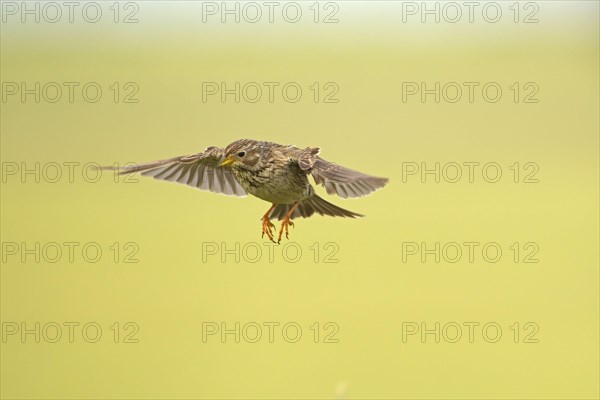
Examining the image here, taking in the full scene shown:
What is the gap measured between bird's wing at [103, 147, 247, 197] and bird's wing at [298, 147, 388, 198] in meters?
0.55

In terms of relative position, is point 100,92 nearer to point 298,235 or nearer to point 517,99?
point 298,235

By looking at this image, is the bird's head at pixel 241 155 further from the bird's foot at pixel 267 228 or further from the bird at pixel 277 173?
the bird's foot at pixel 267 228

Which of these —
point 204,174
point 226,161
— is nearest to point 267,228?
point 226,161

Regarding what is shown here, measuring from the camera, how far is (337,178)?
2814 millimetres

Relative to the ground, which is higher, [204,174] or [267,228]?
[204,174]

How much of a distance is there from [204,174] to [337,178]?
123cm

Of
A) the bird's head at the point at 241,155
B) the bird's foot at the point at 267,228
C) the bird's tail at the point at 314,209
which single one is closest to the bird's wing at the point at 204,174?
the bird's head at the point at 241,155

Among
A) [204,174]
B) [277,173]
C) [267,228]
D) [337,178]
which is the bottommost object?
[267,228]

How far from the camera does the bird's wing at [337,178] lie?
2.79 meters

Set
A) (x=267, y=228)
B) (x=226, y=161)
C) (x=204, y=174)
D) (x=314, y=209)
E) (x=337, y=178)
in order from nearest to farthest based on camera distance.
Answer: (x=337, y=178) → (x=267, y=228) → (x=226, y=161) → (x=314, y=209) → (x=204, y=174)

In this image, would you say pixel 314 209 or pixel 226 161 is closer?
pixel 226 161

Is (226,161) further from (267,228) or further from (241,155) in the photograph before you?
(267,228)

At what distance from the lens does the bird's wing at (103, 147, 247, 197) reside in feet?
11.7

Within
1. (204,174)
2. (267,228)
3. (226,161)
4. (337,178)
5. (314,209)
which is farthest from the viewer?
(204,174)
